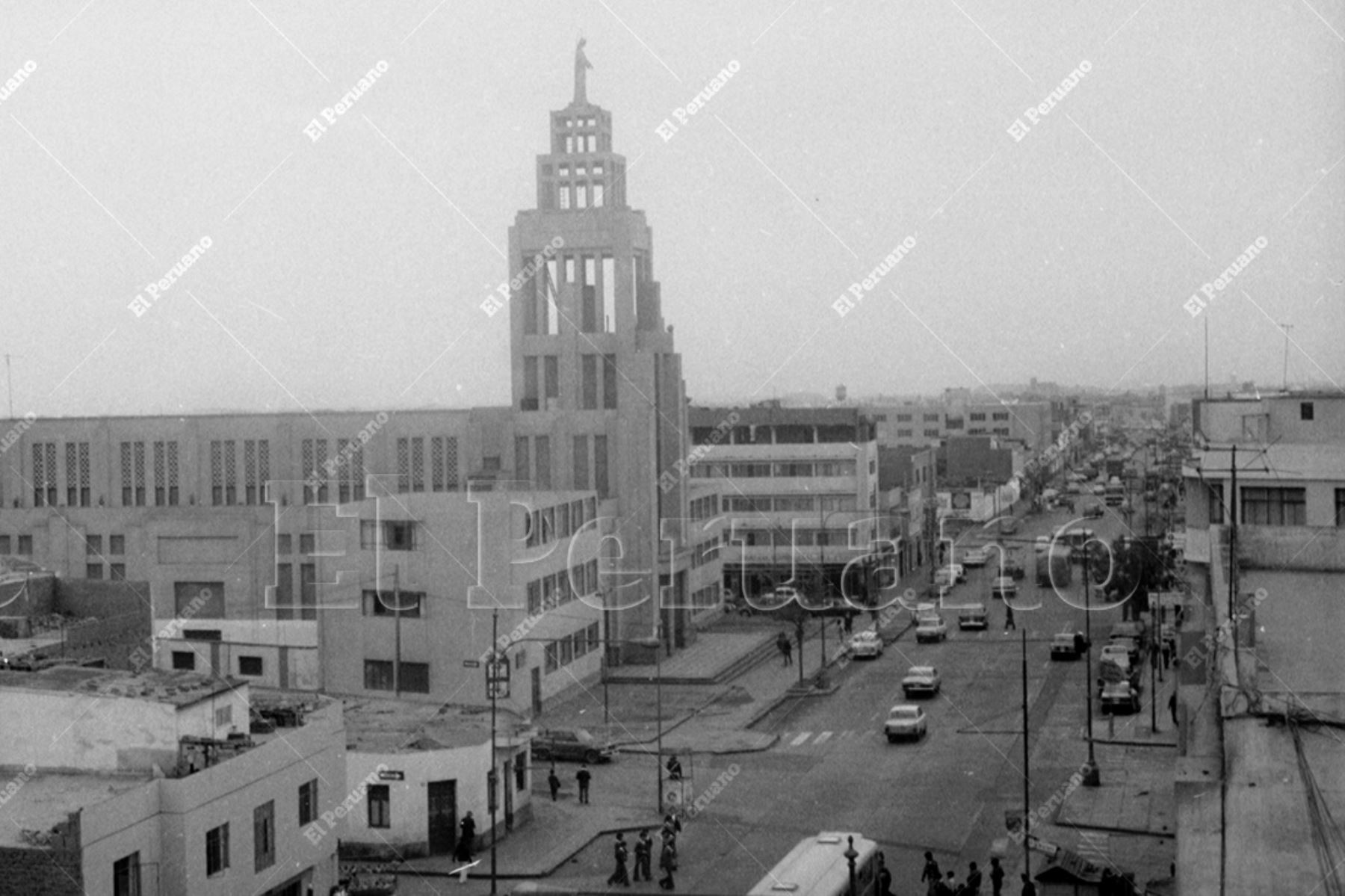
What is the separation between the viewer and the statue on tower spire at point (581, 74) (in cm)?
4603

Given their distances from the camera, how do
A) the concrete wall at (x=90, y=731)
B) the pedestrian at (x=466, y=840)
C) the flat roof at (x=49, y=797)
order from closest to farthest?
the flat roof at (x=49, y=797) < the concrete wall at (x=90, y=731) < the pedestrian at (x=466, y=840)

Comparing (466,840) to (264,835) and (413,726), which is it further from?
(264,835)

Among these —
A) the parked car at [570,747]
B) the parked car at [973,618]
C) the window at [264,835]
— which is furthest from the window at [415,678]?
the parked car at [973,618]

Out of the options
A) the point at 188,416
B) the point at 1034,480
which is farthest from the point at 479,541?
the point at 1034,480

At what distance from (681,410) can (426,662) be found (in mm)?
14486

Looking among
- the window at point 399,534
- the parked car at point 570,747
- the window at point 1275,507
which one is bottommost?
the parked car at point 570,747

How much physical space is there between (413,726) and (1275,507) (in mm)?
13968

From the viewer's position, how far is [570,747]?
30188 mm

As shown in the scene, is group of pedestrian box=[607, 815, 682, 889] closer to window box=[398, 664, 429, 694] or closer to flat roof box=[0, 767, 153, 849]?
flat roof box=[0, 767, 153, 849]

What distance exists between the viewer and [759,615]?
52531 mm

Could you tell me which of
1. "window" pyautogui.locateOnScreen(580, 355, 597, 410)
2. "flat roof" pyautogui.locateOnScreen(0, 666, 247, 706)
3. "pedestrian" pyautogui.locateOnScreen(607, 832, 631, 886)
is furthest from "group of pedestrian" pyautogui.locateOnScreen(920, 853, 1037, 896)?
"window" pyautogui.locateOnScreen(580, 355, 597, 410)

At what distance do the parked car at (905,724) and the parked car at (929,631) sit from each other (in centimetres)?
1346

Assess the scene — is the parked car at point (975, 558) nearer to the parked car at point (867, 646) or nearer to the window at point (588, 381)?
→ the parked car at point (867, 646)

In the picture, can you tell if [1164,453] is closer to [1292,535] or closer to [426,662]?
[426,662]
